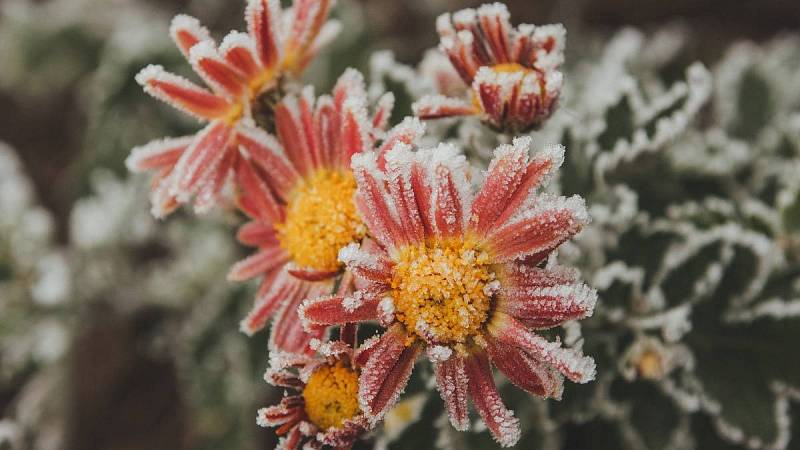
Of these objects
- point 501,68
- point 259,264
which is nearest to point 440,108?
point 501,68

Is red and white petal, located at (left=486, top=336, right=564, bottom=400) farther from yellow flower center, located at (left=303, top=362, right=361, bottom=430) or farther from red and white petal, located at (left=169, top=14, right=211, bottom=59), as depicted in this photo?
red and white petal, located at (left=169, top=14, right=211, bottom=59)

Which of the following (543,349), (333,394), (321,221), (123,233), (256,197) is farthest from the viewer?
(123,233)

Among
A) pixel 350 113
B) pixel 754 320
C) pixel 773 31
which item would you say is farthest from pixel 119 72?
pixel 773 31

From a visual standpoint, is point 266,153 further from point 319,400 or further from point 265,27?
point 319,400

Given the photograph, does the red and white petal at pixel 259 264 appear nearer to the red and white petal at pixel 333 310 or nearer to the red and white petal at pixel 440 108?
the red and white petal at pixel 333 310

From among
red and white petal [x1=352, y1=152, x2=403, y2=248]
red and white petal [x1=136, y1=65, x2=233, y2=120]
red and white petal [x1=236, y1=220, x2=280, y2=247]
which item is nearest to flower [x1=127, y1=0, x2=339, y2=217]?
red and white petal [x1=136, y1=65, x2=233, y2=120]

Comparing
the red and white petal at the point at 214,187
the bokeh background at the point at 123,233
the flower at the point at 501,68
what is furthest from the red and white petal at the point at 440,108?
the bokeh background at the point at 123,233
